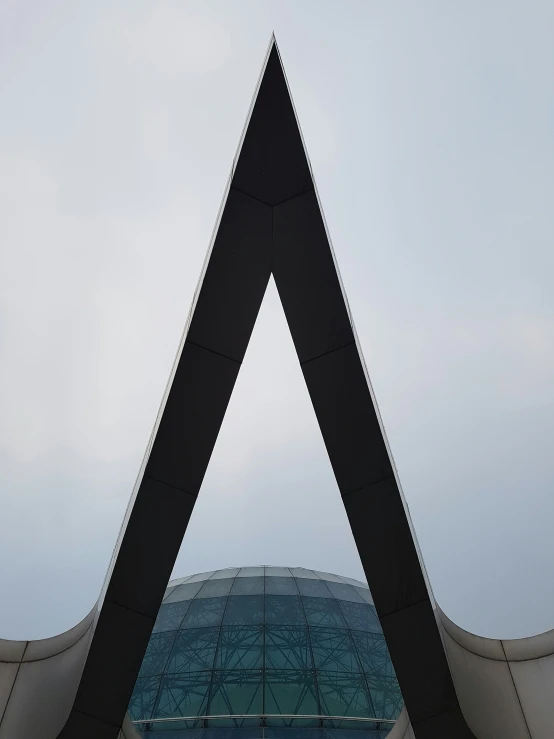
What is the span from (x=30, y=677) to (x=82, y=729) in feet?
4.89

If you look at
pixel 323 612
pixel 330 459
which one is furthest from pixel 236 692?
pixel 330 459

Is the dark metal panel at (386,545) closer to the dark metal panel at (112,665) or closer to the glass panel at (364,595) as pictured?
the dark metal panel at (112,665)

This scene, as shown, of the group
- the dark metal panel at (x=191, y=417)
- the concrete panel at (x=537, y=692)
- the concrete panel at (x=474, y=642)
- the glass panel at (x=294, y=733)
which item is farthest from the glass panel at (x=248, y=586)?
the dark metal panel at (x=191, y=417)

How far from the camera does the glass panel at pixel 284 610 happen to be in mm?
22703

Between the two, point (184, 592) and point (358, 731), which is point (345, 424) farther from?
point (184, 592)

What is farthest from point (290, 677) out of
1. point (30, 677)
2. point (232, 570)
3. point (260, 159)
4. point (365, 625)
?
point (260, 159)

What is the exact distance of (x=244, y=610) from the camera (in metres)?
23.6

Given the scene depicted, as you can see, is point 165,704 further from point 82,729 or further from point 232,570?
point 232,570

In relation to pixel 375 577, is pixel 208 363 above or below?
above

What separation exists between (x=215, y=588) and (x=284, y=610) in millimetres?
5025

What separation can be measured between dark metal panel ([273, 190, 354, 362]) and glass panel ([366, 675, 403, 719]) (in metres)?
14.8

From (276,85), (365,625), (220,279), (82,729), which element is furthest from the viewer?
(365,625)

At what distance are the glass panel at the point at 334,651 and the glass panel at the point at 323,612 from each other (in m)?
0.56

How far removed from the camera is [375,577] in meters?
10.1
